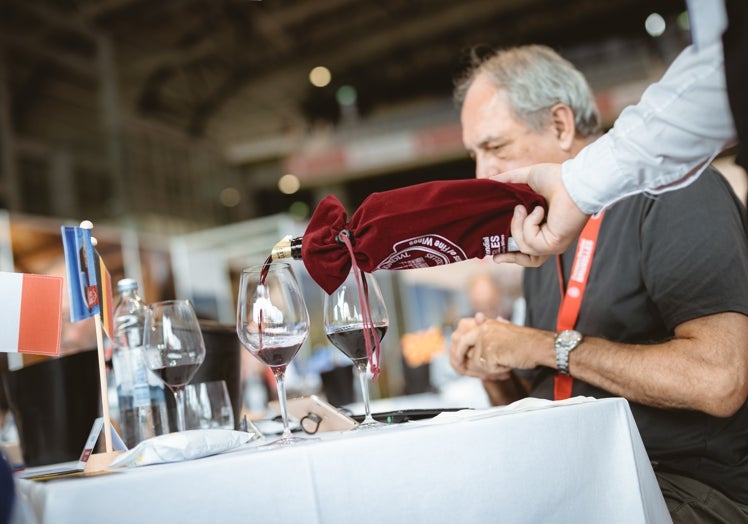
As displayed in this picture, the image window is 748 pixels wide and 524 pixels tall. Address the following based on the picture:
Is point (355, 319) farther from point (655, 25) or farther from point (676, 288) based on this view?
point (655, 25)

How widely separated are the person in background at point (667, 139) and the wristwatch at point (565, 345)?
0.99 feet

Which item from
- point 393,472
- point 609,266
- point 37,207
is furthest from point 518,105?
point 37,207

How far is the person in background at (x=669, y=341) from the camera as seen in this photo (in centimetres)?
114

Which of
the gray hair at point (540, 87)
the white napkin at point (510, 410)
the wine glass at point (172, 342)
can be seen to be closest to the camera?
the white napkin at point (510, 410)

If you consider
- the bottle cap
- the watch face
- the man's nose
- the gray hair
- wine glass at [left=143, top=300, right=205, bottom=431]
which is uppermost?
the gray hair

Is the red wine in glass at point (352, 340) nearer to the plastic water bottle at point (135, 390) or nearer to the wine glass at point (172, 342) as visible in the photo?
the wine glass at point (172, 342)

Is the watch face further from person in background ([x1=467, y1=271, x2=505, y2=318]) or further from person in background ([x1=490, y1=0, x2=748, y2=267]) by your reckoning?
person in background ([x1=467, y1=271, x2=505, y2=318])

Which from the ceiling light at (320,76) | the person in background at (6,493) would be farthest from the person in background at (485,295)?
the ceiling light at (320,76)

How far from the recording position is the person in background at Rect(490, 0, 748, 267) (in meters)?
0.61

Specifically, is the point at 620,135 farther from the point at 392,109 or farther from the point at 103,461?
the point at 392,109

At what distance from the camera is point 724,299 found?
3.85 ft

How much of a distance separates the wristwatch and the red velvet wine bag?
1.14 ft

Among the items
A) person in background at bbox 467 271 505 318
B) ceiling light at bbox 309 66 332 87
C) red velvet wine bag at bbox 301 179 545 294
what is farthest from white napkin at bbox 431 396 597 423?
ceiling light at bbox 309 66 332 87

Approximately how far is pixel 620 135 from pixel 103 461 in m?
0.75
